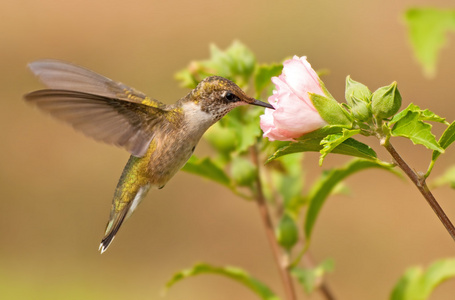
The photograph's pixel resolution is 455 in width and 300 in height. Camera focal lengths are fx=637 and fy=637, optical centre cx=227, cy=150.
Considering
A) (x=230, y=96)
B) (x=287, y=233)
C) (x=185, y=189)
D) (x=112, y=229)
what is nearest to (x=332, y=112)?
(x=230, y=96)

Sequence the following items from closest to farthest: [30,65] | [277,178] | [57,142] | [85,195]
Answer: [30,65] → [277,178] → [85,195] → [57,142]

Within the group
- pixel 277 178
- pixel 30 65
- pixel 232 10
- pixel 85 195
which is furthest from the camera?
pixel 232 10

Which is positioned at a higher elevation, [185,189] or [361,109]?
[185,189]

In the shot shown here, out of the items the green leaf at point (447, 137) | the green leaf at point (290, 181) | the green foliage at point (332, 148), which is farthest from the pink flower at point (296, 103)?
the green leaf at point (290, 181)

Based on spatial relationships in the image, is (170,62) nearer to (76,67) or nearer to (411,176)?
(76,67)

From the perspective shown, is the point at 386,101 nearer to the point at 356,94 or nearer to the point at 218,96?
the point at 356,94

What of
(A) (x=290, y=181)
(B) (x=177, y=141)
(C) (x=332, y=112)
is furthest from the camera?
(A) (x=290, y=181)

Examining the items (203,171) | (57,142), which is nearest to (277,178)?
(203,171)

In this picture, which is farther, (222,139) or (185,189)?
(185,189)

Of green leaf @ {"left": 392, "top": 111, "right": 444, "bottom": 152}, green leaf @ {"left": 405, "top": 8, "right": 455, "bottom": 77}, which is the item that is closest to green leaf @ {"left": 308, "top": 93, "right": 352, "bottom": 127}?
green leaf @ {"left": 392, "top": 111, "right": 444, "bottom": 152}
